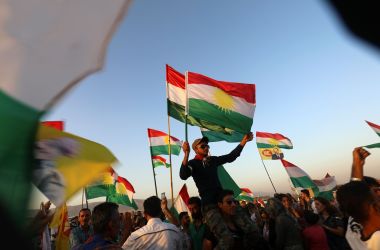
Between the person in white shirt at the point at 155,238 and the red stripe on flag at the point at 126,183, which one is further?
the red stripe on flag at the point at 126,183

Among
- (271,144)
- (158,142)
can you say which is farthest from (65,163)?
(271,144)

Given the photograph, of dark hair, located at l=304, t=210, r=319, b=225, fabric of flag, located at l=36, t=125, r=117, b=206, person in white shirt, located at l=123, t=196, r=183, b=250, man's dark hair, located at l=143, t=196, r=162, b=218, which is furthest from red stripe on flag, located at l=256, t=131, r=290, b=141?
fabric of flag, located at l=36, t=125, r=117, b=206

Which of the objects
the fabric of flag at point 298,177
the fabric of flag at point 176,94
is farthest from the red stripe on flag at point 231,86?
the fabric of flag at point 298,177

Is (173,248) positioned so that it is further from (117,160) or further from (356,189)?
(117,160)

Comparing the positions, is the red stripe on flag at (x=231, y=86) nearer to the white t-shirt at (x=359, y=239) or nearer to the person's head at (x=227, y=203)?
the person's head at (x=227, y=203)

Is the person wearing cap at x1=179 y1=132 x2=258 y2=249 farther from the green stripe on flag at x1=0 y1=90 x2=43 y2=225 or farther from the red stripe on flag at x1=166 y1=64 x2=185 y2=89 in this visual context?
the green stripe on flag at x1=0 y1=90 x2=43 y2=225

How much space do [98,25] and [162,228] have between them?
348cm

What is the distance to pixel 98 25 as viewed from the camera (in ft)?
5.02

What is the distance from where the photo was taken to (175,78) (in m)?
9.04

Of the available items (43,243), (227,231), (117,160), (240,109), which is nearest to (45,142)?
(117,160)

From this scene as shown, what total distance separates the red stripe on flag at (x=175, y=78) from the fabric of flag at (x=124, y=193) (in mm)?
9461

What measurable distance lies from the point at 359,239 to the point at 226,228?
2129 mm

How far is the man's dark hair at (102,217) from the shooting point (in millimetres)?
3764

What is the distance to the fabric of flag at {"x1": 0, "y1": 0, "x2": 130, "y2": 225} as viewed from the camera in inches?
48.5
